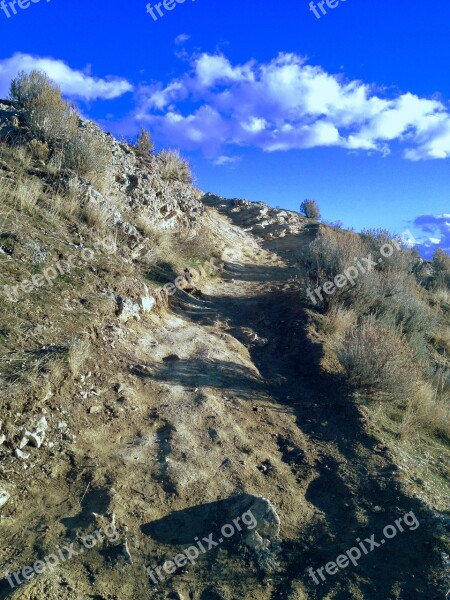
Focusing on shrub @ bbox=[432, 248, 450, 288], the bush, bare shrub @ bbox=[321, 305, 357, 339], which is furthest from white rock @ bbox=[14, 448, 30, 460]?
shrub @ bbox=[432, 248, 450, 288]

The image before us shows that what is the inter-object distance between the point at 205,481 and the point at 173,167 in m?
11.2

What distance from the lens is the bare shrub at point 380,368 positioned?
5.96 meters

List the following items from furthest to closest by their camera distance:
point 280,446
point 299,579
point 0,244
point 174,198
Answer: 1. point 174,198
2. point 0,244
3. point 280,446
4. point 299,579

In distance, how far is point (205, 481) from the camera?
167 inches

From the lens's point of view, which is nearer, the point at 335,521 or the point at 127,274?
the point at 335,521

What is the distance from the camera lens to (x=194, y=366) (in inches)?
243

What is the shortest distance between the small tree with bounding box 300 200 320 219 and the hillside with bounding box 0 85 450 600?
16.0 m

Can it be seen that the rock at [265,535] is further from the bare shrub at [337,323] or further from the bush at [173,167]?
the bush at [173,167]

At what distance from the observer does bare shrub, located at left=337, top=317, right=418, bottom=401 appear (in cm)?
596

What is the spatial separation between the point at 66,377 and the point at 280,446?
2.58m

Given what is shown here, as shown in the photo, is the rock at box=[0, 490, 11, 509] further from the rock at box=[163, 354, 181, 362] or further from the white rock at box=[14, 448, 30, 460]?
the rock at box=[163, 354, 181, 362]

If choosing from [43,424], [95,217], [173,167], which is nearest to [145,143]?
[173,167]

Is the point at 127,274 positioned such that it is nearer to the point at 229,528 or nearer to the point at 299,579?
the point at 229,528

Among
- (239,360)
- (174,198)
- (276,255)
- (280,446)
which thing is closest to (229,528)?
(280,446)
